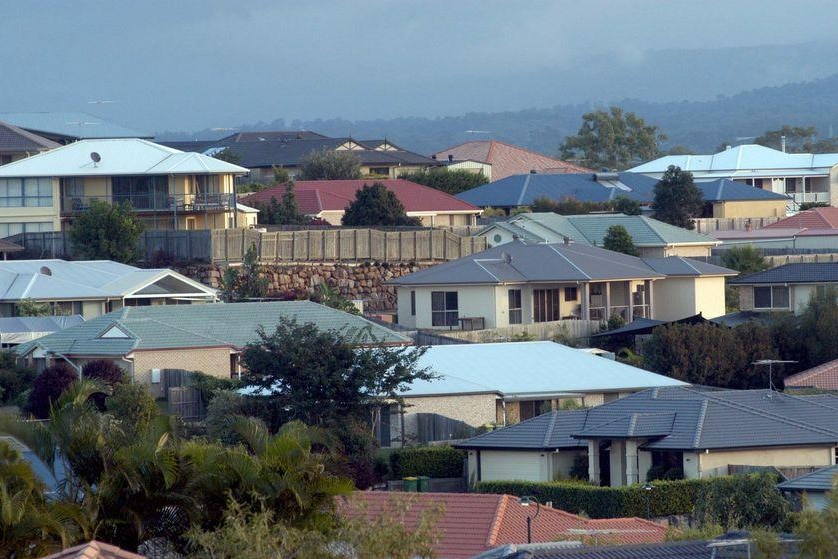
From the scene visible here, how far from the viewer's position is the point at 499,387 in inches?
1666

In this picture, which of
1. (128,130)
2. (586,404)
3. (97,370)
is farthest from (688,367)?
(128,130)

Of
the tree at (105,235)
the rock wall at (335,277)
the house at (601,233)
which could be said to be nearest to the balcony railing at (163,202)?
the tree at (105,235)

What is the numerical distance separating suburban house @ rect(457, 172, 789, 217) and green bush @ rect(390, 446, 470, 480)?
55.3 m

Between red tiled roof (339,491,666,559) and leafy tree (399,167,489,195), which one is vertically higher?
leafy tree (399,167,489,195)

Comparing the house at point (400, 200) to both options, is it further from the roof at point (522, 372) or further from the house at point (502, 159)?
the house at point (502, 159)

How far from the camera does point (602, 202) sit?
9006 centimetres

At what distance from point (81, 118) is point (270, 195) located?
2704 cm

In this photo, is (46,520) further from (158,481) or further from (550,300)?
(550,300)

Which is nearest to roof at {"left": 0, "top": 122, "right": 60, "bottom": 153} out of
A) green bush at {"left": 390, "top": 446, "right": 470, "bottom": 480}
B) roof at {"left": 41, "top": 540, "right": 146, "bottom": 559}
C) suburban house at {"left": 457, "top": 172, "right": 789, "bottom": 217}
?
suburban house at {"left": 457, "top": 172, "right": 789, "bottom": 217}

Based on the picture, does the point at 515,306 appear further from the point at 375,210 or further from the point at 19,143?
the point at 19,143

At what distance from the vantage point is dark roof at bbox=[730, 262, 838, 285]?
55.4 meters

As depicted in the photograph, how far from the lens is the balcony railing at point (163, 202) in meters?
66.9

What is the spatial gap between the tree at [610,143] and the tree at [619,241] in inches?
3302

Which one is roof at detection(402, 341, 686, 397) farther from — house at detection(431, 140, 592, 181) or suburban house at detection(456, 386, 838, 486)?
house at detection(431, 140, 592, 181)
